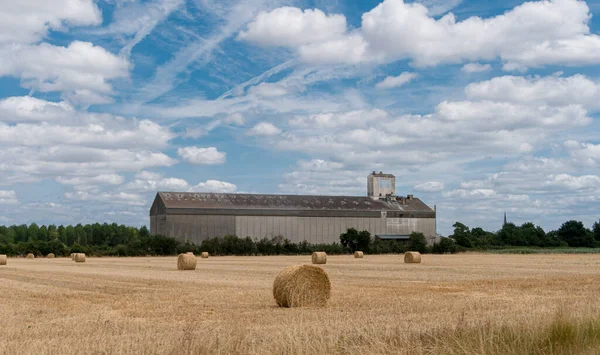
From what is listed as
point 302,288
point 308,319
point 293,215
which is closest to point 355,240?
point 293,215

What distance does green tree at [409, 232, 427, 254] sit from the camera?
101m

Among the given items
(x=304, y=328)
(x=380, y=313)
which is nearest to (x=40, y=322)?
(x=304, y=328)

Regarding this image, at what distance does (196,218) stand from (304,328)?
87219 millimetres

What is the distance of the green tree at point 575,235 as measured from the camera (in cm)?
12476

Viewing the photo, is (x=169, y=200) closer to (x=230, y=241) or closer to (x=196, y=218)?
(x=196, y=218)

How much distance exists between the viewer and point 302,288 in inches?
716

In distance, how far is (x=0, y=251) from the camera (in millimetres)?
88812

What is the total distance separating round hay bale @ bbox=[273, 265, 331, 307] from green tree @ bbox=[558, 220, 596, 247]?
382 feet

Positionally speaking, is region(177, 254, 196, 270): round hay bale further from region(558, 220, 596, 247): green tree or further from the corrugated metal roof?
region(558, 220, 596, 247): green tree

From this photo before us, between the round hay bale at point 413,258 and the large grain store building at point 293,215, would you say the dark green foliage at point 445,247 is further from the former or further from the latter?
the round hay bale at point 413,258

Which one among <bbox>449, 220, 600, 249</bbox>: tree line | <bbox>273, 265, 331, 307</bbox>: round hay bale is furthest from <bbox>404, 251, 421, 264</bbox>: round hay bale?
<bbox>449, 220, 600, 249</bbox>: tree line

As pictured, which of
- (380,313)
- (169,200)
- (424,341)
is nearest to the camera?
(424,341)

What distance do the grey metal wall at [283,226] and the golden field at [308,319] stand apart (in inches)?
2784

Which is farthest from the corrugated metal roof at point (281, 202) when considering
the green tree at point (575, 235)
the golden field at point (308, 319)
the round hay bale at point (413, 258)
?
the golden field at point (308, 319)
